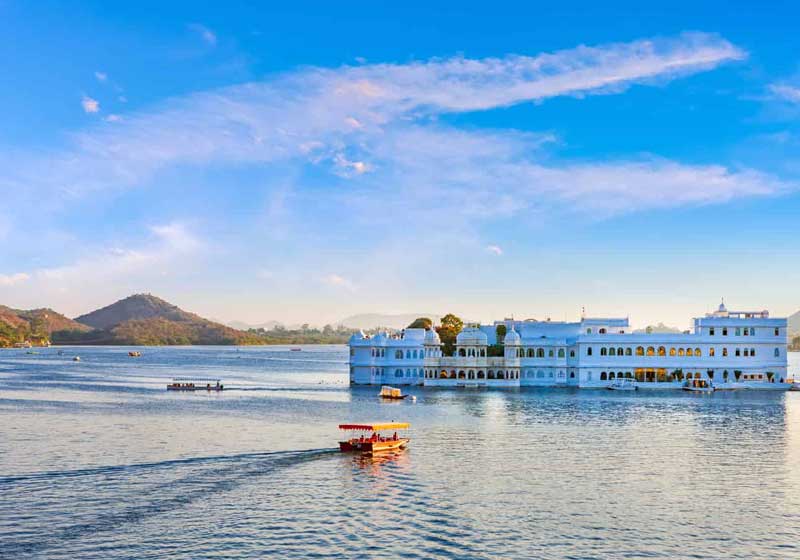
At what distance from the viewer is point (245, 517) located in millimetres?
39094

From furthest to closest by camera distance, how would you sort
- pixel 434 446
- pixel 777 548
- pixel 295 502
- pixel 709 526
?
pixel 434 446 → pixel 295 502 → pixel 709 526 → pixel 777 548

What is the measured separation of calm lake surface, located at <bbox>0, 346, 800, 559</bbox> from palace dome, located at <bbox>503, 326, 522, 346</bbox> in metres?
38.2

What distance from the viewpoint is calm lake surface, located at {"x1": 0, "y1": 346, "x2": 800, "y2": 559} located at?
3541cm

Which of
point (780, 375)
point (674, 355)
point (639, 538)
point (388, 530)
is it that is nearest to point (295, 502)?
point (388, 530)

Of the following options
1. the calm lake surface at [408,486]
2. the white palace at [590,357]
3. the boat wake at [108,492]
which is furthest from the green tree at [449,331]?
the boat wake at [108,492]

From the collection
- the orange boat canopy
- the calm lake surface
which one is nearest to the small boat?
the calm lake surface

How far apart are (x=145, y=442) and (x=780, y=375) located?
97.0 m

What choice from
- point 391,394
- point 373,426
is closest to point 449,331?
point 391,394

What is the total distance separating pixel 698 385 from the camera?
118812 mm

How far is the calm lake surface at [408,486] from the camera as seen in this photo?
116 ft

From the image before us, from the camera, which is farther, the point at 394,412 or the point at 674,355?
the point at 674,355

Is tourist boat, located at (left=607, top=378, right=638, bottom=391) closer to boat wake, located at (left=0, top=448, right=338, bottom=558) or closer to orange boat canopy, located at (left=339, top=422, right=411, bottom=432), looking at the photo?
orange boat canopy, located at (left=339, top=422, right=411, bottom=432)

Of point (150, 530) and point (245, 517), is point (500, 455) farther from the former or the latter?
point (150, 530)

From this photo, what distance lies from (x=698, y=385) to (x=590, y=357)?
1600 centimetres
